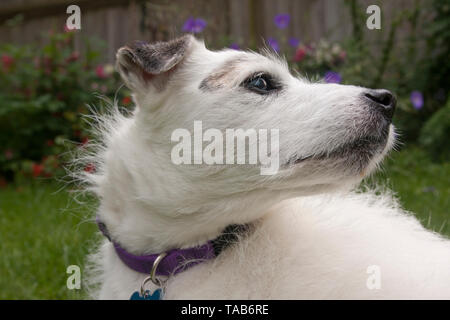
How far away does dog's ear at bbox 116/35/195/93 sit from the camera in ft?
7.40

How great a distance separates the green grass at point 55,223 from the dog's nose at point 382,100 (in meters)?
0.68

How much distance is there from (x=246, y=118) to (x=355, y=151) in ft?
1.52

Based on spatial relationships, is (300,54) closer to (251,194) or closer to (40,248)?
(40,248)

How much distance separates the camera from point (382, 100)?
6.86 ft

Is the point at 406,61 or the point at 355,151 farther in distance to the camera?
the point at 406,61

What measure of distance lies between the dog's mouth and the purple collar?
425 millimetres

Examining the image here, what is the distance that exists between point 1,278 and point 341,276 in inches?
97.8

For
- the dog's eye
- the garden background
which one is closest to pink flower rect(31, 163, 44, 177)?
the garden background

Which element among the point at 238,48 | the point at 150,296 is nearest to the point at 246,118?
the point at 150,296

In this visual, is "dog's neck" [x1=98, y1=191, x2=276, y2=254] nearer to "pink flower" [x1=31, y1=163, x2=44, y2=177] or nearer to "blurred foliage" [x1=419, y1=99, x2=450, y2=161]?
"blurred foliage" [x1=419, y1=99, x2=450, y2=161]

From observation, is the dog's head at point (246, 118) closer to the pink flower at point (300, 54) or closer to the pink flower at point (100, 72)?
the pink flower at point (300, 54)

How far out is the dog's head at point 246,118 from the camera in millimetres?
2029
